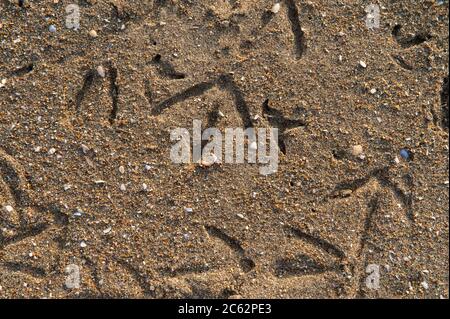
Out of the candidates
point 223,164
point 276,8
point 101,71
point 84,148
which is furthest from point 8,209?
point 276,8

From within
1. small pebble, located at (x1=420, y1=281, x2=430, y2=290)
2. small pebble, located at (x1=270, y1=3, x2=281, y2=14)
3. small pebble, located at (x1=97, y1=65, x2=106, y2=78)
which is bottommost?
small pebble, located at (x1=420, y1=281, x2=430, y2=290)

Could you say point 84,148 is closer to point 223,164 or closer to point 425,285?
point 223,164

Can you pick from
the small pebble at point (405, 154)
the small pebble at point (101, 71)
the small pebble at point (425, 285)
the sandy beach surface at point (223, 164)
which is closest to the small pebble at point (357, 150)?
the sandy beach surface at point (223, 164)

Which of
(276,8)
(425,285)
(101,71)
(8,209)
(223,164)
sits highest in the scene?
(276,8)

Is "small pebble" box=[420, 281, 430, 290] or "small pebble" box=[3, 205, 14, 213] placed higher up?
"small pebble" box=[3, 205, 14, 213]

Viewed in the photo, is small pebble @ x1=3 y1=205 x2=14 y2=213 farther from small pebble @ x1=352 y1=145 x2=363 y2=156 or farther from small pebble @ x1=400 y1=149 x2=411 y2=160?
small pebble @ x1=400 y1=149 x2=411 y2=160

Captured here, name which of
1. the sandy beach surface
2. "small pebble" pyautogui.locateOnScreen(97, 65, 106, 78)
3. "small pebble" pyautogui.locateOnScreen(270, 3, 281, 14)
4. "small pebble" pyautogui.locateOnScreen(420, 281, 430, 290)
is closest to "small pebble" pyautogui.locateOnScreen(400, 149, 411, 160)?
the sandy beach surface

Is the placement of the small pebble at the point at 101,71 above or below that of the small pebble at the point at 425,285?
above

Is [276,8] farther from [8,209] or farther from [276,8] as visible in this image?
[8,209]

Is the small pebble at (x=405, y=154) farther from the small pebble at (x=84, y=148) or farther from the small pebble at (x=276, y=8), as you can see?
the small pebble at (x=84, y=148)

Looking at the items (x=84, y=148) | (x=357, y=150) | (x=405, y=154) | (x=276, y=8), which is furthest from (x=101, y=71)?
(x=405, y=154)

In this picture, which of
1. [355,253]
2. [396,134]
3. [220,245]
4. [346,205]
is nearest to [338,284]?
[355,253]

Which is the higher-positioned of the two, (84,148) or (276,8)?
(276,8)

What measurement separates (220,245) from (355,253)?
0.64 meters
